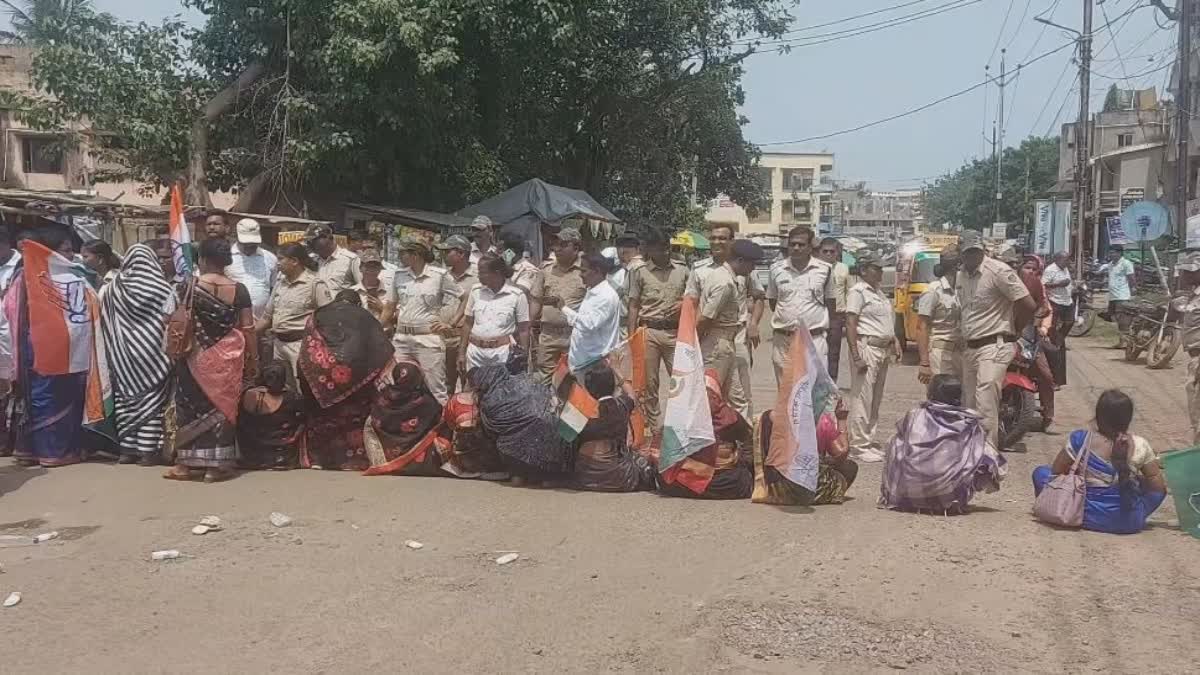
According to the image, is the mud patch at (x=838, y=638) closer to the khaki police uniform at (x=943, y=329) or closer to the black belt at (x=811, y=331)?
the black belt at (x=811, y=331)

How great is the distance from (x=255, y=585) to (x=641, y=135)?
78.5 ft

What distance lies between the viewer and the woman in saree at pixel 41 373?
24.7 ft

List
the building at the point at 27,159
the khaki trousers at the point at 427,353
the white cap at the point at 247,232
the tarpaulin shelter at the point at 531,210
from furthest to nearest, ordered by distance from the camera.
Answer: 1. the building at the point at 27,159
2. the tarpaulin shelter at the point at 531,210
3. the khaki trousers at the point at 427,353
4. the white cap at the point at 247,232

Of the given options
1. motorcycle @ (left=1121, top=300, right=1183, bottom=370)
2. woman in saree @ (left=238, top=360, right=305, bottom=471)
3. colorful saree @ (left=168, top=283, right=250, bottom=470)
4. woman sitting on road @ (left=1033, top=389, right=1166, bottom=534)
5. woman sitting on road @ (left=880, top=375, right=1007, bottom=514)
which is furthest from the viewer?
motorcycle @ (left=1121, top=300, right=1183, bottom=370)

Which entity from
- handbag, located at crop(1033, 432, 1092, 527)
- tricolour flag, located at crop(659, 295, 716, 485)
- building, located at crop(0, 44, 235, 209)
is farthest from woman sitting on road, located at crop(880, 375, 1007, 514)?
building, located at crop(0, 44, 235, 209)

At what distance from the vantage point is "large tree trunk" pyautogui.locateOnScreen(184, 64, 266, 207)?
57.6ft

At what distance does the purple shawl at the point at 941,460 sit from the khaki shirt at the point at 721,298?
2030mm

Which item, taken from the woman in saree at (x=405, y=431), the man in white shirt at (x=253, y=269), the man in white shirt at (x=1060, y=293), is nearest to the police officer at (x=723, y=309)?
the woman in saree at (x=405, y=431)

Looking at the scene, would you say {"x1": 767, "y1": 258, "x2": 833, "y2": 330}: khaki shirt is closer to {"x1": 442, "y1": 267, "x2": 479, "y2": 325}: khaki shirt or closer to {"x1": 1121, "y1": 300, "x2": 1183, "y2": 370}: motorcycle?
{"x1": 442, "y1": 267, "x2": 479, "y2": 325}: khaki shirt

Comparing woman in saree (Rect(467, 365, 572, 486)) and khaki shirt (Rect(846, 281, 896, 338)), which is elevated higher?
khaki shirt (Rect(846, 281, 896, 338))

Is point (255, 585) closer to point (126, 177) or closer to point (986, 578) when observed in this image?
point (986, 578)

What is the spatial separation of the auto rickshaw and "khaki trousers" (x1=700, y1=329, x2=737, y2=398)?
313 inches

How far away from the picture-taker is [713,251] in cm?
842

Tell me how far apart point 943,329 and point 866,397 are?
85 cm
